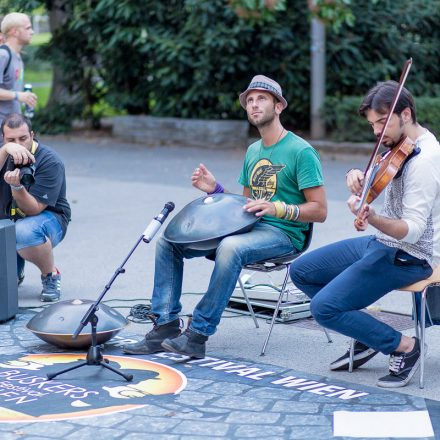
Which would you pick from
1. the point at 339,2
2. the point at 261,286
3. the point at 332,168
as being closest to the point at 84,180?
the point at 332,168

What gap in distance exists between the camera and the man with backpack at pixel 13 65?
8914 mm

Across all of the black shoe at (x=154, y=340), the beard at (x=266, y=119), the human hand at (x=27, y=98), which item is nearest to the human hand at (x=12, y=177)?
the black shoe at (x=154, y=340)

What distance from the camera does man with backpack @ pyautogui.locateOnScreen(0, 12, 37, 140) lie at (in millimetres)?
8914

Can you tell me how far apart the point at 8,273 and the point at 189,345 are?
1498 millimetres

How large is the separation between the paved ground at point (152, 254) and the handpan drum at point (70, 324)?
222mm

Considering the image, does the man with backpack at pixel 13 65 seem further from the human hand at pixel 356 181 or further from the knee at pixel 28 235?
the human hand at pixel 356 181

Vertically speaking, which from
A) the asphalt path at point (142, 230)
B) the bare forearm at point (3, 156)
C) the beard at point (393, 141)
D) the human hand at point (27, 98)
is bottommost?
the asphalt path at point (142, 230)

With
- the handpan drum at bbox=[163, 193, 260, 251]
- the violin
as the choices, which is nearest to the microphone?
the handpan drum at bbox=[163, 193, 260, 251]

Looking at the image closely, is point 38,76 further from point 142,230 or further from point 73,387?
point 73,387

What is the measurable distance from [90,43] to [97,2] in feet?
2.51

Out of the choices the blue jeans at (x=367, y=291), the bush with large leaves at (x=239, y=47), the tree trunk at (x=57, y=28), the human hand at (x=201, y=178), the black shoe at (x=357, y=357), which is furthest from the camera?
the tree trunk at (x=57, y=28)

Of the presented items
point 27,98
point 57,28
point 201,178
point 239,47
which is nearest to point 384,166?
point 201,178

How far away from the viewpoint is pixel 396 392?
5039 mm

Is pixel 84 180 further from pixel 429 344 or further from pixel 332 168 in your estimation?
pixel 429 344
